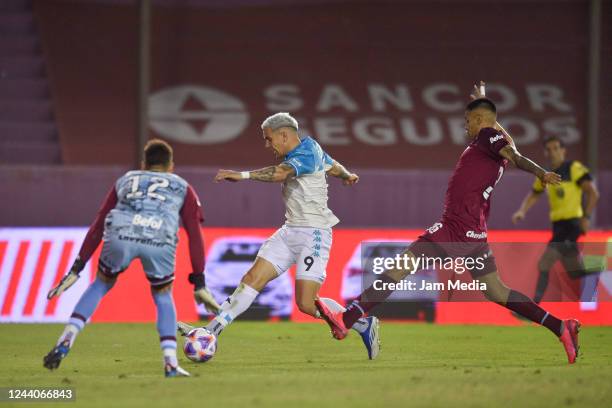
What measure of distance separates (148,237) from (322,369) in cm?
196

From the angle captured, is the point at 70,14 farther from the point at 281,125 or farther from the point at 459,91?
the point at 281,125

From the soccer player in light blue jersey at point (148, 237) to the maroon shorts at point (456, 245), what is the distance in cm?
218

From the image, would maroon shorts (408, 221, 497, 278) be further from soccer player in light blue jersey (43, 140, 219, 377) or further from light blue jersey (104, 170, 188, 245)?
light blue jersey (104, 170, 188, 245)

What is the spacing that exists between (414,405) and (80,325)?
2661 mm

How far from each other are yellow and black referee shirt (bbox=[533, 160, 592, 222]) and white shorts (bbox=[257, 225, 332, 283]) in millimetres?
5123

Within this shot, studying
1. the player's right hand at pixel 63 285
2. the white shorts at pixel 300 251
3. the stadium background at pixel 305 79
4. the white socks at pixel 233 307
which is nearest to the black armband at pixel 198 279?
the player's right hand at pixel 63 285

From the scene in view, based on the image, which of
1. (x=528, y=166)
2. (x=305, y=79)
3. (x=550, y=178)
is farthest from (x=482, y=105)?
(x=305, y=79)

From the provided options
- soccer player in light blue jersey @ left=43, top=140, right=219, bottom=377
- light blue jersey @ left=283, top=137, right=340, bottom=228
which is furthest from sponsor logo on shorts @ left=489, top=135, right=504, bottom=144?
soccer player in light blue jersey @ left=43, top=140, right=219, bottom=377

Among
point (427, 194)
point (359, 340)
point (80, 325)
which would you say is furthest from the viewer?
point (427, 194)

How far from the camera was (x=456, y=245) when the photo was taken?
10312 millimetres

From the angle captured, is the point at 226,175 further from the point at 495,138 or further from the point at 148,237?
the point at 495,138

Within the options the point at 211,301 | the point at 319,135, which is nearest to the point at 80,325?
the point at 211,301

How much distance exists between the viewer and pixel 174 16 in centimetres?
2581

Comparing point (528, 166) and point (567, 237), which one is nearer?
point (528, 166)
